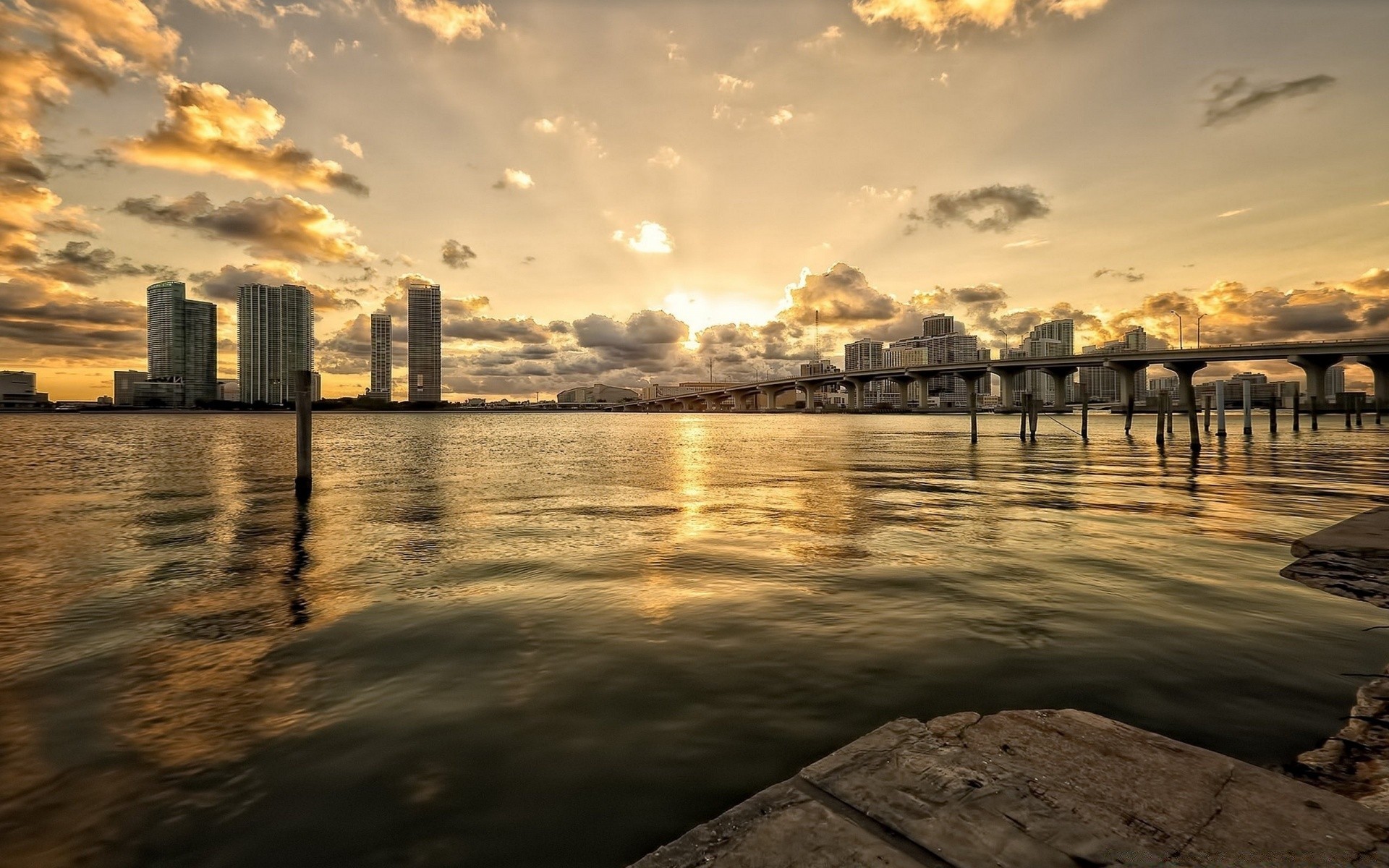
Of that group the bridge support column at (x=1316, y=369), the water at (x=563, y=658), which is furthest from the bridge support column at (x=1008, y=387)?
the water at (x=563, y=658)

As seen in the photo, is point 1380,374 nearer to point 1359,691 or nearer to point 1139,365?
point 1139,365

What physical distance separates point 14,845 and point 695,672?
5232 mm

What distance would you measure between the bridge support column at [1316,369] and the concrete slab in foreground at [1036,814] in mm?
127024

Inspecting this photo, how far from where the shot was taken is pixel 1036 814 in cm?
323

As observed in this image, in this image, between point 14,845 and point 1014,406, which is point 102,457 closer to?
point 14,845

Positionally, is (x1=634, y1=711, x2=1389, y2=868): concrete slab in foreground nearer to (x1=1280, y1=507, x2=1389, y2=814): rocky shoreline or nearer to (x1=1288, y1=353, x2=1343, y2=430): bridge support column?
(x1=1280, y1=507, x2=1389, y2=814): rocky shoreline

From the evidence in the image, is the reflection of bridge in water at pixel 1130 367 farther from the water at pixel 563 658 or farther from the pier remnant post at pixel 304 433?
the pier remnant post at pixel 304 433

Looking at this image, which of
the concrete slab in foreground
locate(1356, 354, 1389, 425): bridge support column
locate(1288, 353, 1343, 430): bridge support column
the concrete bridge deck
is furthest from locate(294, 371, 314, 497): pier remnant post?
locate(1356, 354, 1389, 425): bridge support column

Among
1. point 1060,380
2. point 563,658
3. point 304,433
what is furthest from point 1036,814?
point 1060,380

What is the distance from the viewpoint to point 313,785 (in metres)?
4.75

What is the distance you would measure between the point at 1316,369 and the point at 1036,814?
440 feet

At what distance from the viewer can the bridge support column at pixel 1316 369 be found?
312 feet

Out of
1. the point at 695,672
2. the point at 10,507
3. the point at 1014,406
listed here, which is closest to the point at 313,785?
the point at 695,672

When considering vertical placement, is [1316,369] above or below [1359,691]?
above
